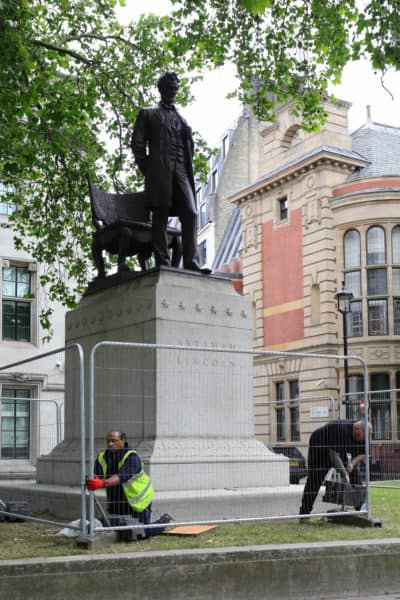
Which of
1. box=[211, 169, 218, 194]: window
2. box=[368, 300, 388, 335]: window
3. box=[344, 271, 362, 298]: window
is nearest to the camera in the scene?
box=[368, 300, 388, 335]: window

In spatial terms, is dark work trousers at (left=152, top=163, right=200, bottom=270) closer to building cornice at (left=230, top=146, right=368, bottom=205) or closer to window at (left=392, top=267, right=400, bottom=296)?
window at (left=392, top=267, right=400, bottom=296)

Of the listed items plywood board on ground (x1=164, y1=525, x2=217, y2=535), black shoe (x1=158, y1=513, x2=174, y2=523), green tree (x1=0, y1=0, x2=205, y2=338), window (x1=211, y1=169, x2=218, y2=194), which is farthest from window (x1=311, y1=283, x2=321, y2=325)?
black shoe (x1=158, y1=513, x2=174, y2=523)

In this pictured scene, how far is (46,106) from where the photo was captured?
61.2 feet

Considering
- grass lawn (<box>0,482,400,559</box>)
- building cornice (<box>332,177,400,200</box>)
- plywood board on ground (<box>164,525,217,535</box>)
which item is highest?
building cornice (<box>332,177,400,200</box>)

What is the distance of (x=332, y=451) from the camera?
409 inches

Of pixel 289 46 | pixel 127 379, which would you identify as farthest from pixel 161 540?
pixel 289 46

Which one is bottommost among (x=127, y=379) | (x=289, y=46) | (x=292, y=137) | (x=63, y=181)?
(x=127, y=379)

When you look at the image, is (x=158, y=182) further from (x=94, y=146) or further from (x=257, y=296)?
(x=257, y=296)

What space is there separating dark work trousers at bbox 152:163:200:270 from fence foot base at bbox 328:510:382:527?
3900 mm

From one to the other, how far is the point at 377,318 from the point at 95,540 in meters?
29.6

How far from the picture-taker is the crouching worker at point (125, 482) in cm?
888

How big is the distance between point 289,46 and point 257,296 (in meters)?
26.2

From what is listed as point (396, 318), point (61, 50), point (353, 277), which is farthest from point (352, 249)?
point (61, 50)

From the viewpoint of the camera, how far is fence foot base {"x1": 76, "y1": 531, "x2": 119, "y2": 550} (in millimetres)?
8039
